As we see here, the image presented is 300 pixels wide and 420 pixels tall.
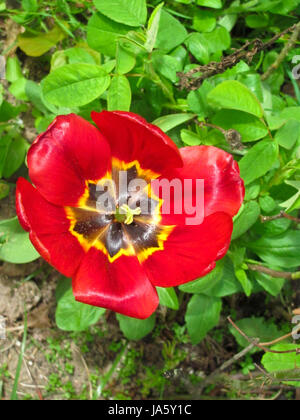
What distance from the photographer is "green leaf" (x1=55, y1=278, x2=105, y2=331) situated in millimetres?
2045

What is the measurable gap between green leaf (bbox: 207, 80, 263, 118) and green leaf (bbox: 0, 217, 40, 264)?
3.05ft

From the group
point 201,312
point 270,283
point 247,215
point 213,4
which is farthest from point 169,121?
point 201,312

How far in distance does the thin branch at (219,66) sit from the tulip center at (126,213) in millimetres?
521

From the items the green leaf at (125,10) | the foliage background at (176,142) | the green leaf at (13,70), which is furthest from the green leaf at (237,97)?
the green leaf at (13,70)

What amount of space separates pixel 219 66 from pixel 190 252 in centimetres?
70

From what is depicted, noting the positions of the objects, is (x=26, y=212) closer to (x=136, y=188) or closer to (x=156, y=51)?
(x=136, y=188)

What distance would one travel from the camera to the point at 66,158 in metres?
1.54

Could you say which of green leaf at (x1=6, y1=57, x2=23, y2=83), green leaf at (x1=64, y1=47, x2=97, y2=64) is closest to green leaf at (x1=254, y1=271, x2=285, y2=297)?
green leaf at (x1=64, y1=47, x2=97, y2=64)

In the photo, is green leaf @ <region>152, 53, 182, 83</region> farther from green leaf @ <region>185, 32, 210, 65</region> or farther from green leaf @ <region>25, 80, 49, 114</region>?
green leaf @ <region>25, 80, 49, 114</region>

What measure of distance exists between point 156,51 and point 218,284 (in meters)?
0.99

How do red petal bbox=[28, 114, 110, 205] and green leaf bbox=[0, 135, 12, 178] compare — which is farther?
green leaf bbox=[0, 135, 12, 178]

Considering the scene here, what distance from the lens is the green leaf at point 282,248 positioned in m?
1.98

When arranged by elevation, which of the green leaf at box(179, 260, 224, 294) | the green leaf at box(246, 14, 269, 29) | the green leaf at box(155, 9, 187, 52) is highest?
the green leaf at box(155, 9, 187, 52)

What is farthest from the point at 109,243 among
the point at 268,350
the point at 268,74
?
the point at 268,74
